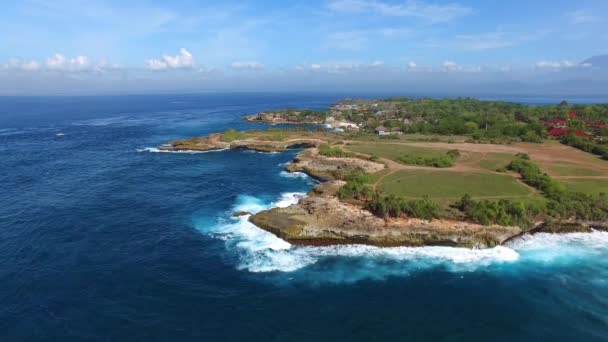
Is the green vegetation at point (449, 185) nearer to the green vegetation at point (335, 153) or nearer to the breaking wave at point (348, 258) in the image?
the breaking wave at point (348, 258)

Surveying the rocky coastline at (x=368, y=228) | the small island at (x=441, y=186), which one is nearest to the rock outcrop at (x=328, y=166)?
the small island at (x=441, y=186)

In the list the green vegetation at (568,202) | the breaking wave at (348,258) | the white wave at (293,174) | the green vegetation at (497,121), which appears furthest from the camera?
the green vegetation at (497,121)

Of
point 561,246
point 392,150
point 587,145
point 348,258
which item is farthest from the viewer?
point 392,150

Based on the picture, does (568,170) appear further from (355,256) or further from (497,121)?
(497,121)

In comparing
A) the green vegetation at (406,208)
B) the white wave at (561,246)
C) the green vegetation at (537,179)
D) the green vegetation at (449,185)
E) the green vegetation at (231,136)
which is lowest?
the white wave at (561,246)

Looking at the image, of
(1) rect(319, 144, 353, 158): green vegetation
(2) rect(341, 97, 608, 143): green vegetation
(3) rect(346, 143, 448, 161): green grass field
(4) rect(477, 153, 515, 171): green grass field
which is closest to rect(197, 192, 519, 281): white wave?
(4) rect(477, 153, 515, 171): green grass field

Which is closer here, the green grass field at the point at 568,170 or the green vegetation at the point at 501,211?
the green vegetation at the point at 501,211

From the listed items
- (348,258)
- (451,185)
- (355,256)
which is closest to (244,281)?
(348,258)
